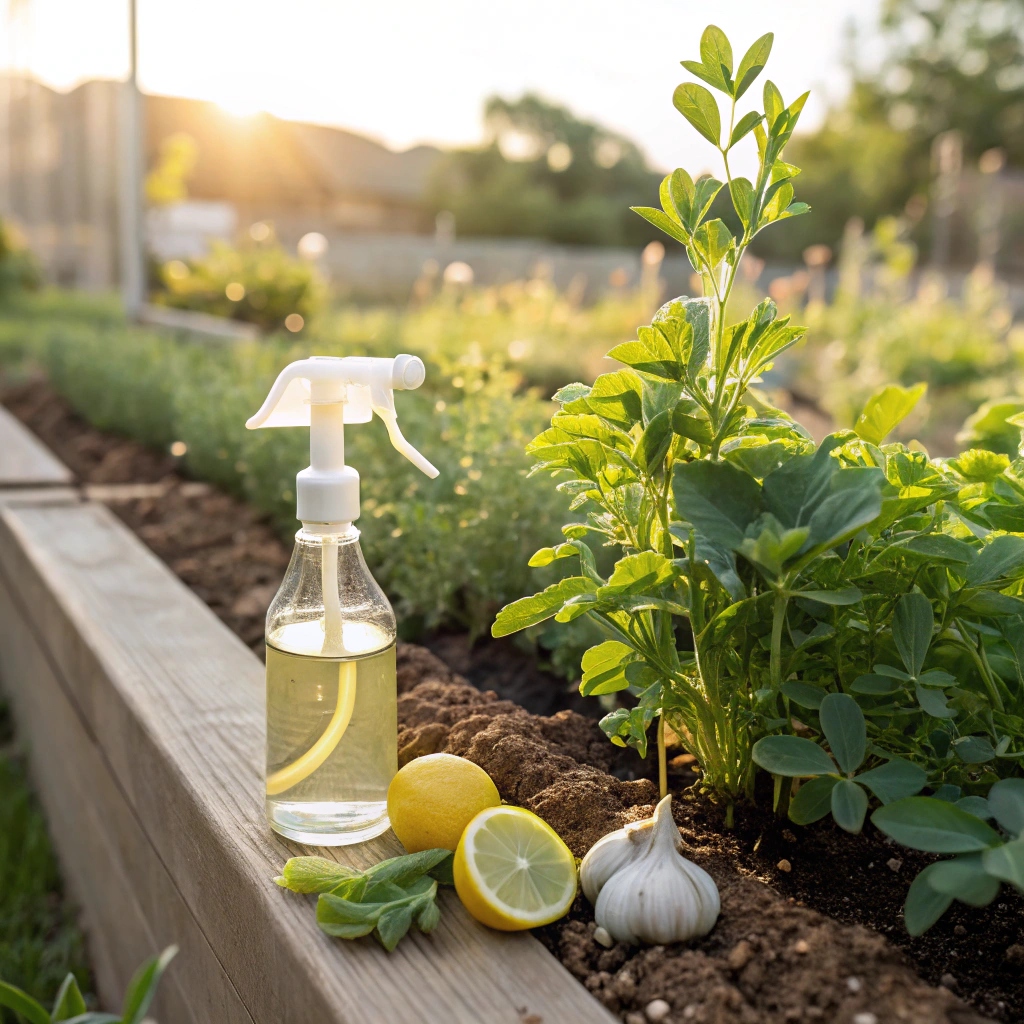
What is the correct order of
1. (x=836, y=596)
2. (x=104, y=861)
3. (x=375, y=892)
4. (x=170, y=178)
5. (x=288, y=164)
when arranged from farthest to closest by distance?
(x=288, y=164) → (x=170, y=178) → (x=104, y=861) → (x=375, y=892) → (x=836, y=596)

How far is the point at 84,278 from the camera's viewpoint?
1434cm

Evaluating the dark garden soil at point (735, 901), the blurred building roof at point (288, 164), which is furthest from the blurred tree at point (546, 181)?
the dark garden soil at point (735, 901)

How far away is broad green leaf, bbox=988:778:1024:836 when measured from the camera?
0.73 meters

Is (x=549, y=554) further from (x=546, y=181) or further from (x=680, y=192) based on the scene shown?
(x=546, y=181)

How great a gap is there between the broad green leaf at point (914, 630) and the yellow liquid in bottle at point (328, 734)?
1.54 feet

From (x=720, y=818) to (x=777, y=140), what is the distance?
0.65 metres

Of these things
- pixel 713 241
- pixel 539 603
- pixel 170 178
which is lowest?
pixel 539 603

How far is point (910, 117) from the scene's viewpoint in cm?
3061

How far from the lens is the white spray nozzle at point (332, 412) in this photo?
923 mm

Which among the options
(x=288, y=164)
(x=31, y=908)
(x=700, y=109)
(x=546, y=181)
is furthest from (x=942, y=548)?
(x=546, y=181)

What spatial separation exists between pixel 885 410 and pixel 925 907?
1.65 ft

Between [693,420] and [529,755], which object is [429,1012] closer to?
[529,755]

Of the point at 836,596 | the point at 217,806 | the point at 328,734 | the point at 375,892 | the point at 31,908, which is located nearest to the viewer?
the point at 836,596

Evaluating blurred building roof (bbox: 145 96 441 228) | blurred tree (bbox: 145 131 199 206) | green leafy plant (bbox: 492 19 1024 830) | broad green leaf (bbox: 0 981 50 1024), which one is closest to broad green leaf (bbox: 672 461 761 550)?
green leafy plant (bbox: 492 19 1024 830)
